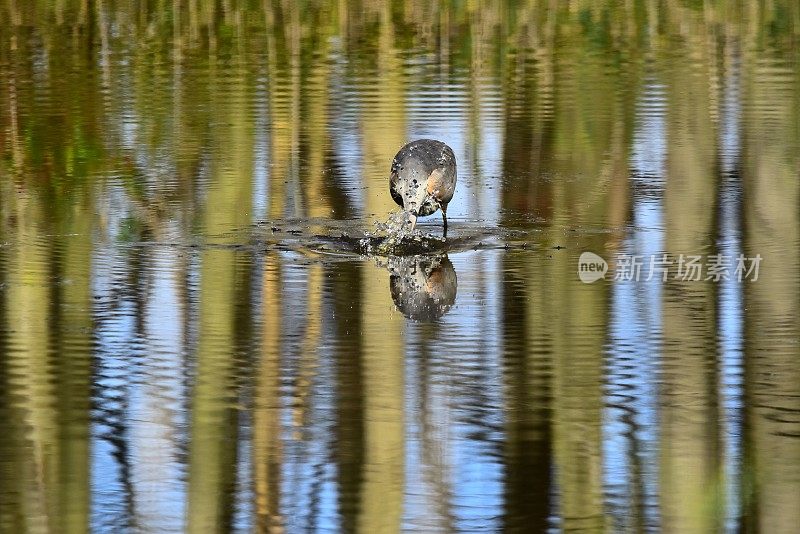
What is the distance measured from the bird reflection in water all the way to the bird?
602 millimetres

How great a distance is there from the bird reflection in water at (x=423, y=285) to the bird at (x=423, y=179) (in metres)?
0.60

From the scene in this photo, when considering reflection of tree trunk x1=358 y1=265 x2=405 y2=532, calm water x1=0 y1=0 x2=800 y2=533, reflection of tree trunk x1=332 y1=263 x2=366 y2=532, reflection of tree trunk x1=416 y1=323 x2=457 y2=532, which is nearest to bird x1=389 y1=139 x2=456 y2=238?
calm water x1=0 y1=0 x2=800 y2=533

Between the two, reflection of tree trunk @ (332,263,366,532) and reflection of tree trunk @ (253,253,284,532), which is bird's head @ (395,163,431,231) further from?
reflection of tree trunk @ (253,253,284,532)

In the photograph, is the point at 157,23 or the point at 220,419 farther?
the point at 157,23

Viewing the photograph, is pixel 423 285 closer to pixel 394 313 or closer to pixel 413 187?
pixel 394 313

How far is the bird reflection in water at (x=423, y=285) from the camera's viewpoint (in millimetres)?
6125

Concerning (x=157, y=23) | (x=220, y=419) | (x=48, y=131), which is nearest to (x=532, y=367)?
(x=220, y=419)

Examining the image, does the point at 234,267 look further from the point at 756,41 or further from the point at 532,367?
the point at 756,41

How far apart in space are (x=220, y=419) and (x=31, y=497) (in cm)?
74

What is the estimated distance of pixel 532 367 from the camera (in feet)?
17.1

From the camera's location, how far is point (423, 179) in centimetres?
781

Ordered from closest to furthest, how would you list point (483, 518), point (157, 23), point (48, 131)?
point (483, 518), point (48, 131), point (157, 23)

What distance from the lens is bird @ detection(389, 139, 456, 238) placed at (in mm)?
7809

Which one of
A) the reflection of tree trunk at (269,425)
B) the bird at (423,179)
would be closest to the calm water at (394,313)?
the reflection of tree trunk at (269,425)
